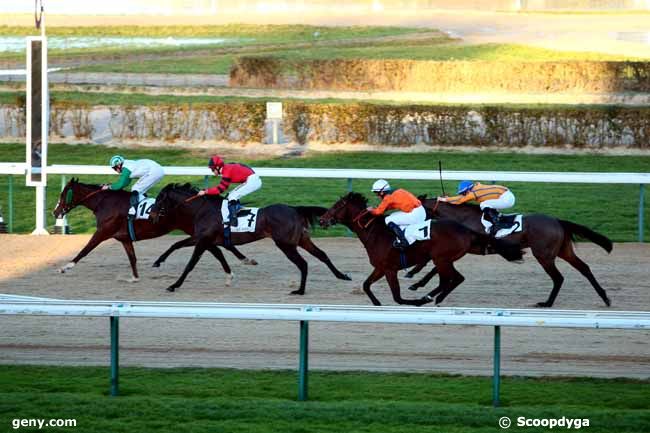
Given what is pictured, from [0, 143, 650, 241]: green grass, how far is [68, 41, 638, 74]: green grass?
10778mm

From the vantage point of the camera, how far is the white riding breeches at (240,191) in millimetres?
10567

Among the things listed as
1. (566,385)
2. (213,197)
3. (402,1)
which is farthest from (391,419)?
(402,1)

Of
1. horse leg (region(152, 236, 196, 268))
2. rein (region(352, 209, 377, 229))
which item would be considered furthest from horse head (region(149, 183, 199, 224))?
rein (region(352, 209, 377, 229))

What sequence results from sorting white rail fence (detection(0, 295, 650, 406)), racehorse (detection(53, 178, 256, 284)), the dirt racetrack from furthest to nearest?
1. racehorse (detection(53, 178, 256, 284))
2. the dirt racetrack
3. white rail fence (detection(0, 295, 650, 406))

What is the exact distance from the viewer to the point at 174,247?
10922 mm

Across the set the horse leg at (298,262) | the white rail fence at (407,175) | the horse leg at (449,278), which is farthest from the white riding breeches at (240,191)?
the white rail fence at (407,175)

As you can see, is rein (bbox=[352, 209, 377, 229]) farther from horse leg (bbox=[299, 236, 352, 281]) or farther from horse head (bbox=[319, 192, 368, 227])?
horse leg (bbox=[299, 236, 352, 281])

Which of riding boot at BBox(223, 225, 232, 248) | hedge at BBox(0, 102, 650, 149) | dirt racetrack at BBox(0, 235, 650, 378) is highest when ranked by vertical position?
hedge at BBox(0, 102, 650, 149)

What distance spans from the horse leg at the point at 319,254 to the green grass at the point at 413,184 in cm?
304

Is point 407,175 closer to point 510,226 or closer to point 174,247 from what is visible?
point 174,247

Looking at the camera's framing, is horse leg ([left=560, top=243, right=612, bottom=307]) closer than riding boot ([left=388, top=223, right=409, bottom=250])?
No

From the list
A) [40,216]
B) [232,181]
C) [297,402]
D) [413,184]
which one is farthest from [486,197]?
[413,184]

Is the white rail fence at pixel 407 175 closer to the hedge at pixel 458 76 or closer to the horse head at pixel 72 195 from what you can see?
the horse head at pixel 72 195

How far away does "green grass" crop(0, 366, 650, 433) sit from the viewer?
20.5 feet
